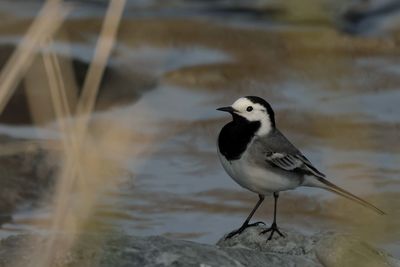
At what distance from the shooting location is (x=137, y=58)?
1160cm

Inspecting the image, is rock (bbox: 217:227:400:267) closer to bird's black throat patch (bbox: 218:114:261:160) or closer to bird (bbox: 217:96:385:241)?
bird (bbox: 217:96:385:241)

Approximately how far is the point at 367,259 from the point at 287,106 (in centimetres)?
445

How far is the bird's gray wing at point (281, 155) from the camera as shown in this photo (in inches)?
241

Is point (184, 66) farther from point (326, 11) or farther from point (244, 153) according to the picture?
point (244, 153)

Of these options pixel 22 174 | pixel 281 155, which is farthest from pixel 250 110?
pixel 22 174

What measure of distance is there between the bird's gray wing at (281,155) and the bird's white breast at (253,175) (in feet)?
0.18

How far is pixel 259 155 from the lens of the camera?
6098 millimetres

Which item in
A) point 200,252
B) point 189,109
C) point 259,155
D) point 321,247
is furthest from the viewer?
point 189,109

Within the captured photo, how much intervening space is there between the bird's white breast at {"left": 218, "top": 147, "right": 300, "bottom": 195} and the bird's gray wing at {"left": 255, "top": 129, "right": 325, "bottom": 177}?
0.05 meters

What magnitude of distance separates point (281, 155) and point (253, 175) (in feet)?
0.76

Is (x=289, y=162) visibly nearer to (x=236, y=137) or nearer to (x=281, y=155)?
(x=281, y=155)

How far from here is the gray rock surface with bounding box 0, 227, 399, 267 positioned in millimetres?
5383

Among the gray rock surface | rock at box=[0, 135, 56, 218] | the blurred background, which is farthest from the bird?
rock at box=[0, 135, 56, 218]

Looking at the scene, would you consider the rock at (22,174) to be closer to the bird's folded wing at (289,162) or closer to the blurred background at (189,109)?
the blurred background at (189,109)
